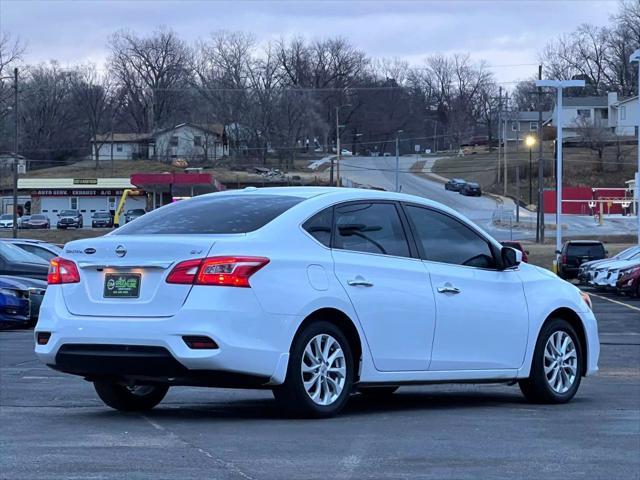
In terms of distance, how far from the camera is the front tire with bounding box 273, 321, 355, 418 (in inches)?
293

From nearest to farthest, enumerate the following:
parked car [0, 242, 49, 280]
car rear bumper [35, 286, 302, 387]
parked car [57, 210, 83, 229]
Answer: car rear bumper [35, 286, 302, 387], parked car [0, 242, 49, 280], parked car [57, 210, 83, 229]

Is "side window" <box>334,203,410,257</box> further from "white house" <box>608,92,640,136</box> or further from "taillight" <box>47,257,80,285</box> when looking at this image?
"white house" <box>608,92,640,136</box>

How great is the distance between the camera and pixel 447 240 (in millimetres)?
8914

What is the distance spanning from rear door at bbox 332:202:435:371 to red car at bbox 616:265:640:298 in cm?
2396

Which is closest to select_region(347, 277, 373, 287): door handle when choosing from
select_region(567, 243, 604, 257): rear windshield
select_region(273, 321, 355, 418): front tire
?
select_region(273, 321, 355, 418): front tire

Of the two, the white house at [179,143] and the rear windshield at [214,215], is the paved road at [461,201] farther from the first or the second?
the rear windshield at [214,215]

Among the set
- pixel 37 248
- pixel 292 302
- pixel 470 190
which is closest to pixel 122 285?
pixel 292 302

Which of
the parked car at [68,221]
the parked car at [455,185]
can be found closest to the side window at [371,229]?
the parked car at [68,221]

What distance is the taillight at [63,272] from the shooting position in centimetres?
766

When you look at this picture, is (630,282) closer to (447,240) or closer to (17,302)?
(17,302)

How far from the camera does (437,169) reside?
117 meters

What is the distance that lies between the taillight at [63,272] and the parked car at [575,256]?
115 ft

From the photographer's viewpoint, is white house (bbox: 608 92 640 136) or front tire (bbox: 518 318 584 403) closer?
front tire (bbox: 518 318 584 403)

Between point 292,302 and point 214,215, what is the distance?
979 millimetres
